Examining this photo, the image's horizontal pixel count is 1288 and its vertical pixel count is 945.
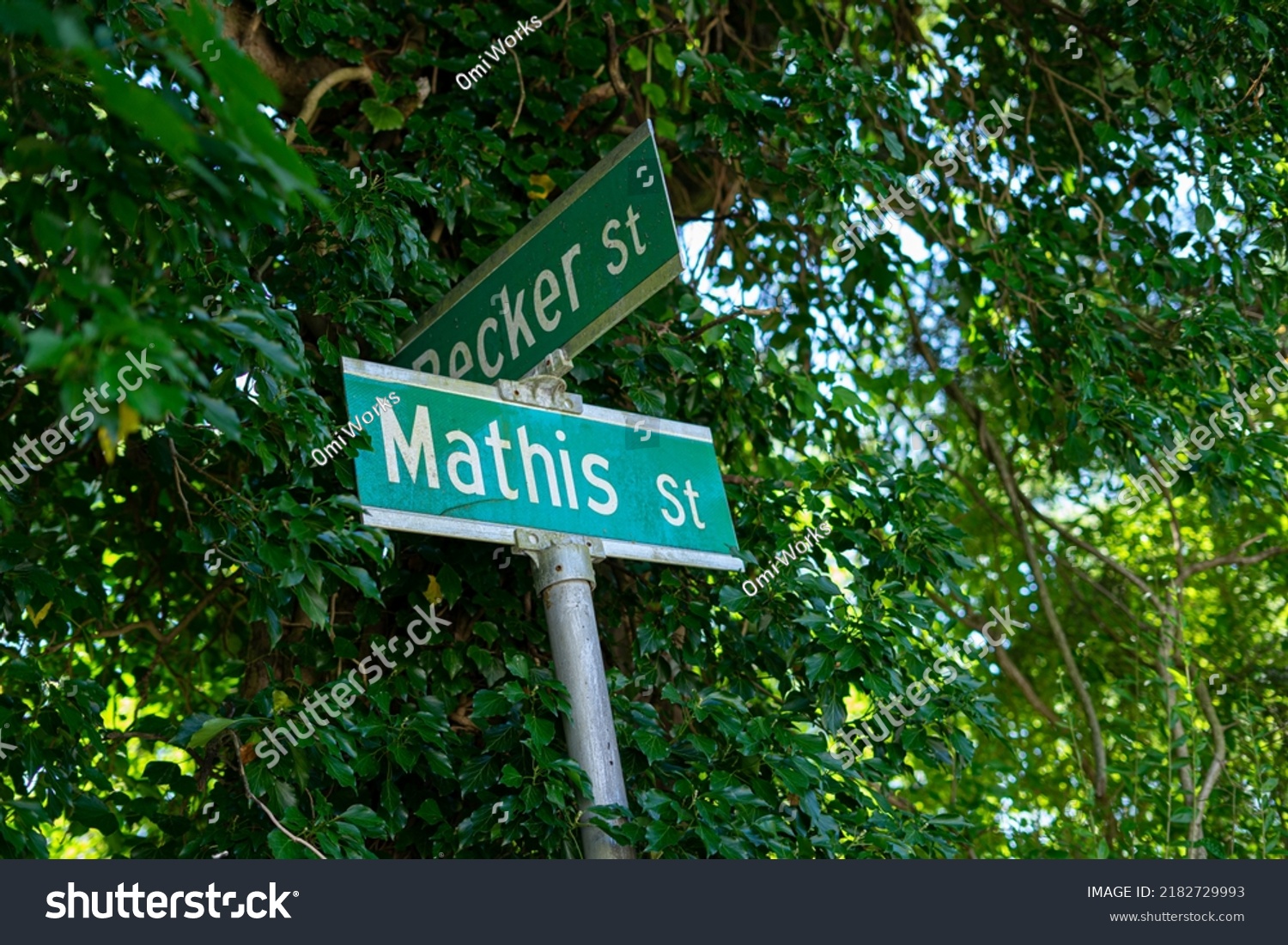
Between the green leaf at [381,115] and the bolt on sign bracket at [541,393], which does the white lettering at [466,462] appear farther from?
the green leaf at [381,115]

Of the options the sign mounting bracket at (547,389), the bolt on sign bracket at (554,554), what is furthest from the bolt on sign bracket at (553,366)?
the bolt on sign bracket at (554,554)

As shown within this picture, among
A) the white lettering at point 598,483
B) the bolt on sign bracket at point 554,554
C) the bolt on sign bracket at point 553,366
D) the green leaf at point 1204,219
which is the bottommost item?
the bolt on sign bracket at point 554,554

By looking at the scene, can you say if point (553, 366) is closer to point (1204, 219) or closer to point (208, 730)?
point (208, 730)

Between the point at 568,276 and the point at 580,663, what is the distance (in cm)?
59

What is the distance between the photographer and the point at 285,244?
281 cm

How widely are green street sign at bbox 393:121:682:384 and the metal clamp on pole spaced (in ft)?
1.01

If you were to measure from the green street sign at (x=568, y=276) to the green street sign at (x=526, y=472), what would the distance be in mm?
121

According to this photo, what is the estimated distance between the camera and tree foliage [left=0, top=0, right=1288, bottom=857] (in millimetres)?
1944

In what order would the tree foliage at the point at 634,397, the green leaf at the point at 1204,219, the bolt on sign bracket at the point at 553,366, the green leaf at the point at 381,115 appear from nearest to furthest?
1. the tree foliage at the point at 634,397
2. the bolt on sign bracket at the point at 553,366
3. the green leaf at the point at 381,115
4. the green leaf at the point at 1204,219

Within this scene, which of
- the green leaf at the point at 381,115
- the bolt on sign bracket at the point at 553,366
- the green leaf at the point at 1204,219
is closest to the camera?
the bolt on sign bracket at the point at 553,366

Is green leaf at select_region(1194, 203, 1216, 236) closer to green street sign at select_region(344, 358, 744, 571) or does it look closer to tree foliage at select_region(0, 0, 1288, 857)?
tree foliage at select_region(0, 0, 1288, 857)

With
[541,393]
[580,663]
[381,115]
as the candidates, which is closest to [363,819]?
[580,663]

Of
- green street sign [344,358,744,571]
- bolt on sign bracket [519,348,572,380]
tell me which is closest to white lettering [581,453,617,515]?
green street sign [344,358,744,571]

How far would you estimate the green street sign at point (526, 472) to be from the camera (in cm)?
196
